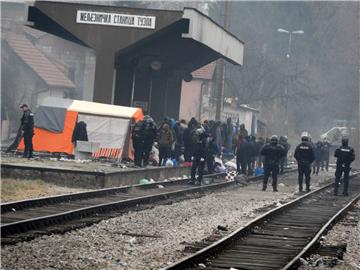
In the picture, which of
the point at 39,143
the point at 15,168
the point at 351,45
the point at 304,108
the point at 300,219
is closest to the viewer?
the point at 300,219

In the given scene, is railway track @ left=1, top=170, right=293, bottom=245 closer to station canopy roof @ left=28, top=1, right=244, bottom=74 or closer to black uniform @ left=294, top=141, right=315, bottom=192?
black uniform @ left=294, top=141, right=315, bottom=192

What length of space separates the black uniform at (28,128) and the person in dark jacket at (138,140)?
3.12m

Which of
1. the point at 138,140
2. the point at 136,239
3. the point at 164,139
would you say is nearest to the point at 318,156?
the point at 164,139

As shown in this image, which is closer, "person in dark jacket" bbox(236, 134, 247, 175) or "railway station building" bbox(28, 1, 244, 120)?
"person in dark jacket" bbox(236, 134, 247, 175)

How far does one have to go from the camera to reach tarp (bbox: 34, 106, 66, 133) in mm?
32594

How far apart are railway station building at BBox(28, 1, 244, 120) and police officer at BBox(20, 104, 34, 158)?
18.2 ft

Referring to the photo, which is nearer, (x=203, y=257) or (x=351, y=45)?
(x=203, y=257)

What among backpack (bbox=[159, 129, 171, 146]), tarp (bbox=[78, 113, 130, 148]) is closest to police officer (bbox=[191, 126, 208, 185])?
backpack (bbox=[159, 129, 171, 146])

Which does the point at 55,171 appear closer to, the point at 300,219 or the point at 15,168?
the point at 15,168

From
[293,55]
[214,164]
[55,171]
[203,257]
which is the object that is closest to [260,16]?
[293,55]

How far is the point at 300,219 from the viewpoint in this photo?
19.3 meters

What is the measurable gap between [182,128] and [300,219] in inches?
564

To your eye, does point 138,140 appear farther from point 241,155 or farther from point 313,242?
point 313,242

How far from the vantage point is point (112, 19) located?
113ft
